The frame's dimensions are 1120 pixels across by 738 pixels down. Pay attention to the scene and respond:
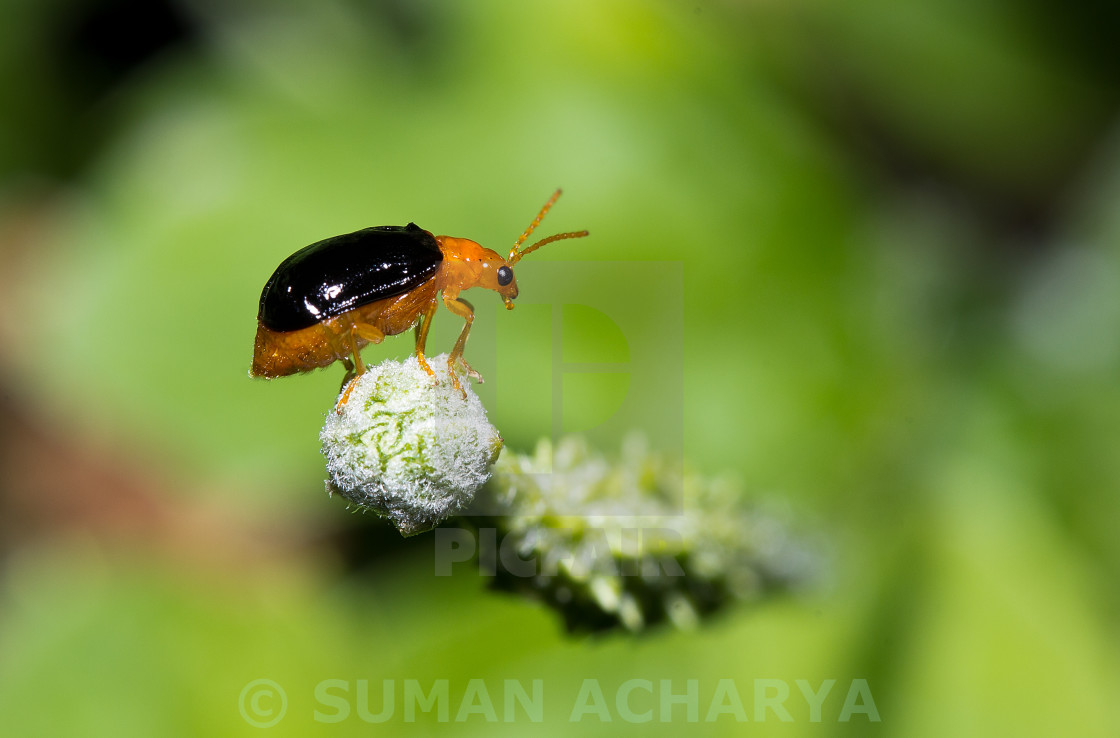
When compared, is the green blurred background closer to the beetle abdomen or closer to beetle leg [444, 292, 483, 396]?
beetle leg [444, 292, 483, 396]

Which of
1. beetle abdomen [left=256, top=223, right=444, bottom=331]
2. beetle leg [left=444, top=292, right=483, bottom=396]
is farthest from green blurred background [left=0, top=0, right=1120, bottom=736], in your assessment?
beetle abdomen [left=256, top=223, right=444, bottom=331]

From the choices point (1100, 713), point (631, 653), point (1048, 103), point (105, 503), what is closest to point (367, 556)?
point (631, 653)

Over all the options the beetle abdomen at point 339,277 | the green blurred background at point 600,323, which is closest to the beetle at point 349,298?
the beetle abdomen at point 339,277

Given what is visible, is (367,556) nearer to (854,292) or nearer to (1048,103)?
(854,292)

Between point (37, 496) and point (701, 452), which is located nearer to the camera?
point (701, 452)

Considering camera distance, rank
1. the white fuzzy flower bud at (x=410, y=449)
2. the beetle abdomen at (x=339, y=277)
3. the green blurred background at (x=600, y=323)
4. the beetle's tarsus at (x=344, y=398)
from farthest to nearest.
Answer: the green blurred background at (x=600, y=323) < the beetle abdomen at (x=339, y=277) < the beetle's tarsus at (x=344, y=398) < the white fuzzy flower bud at (x=410, y=449)

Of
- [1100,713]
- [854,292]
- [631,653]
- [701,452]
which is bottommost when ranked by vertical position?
[1100,713]

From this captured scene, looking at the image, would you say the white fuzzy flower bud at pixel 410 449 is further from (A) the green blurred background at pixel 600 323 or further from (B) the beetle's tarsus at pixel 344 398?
(A) the green blurred background at pixel 600 323
